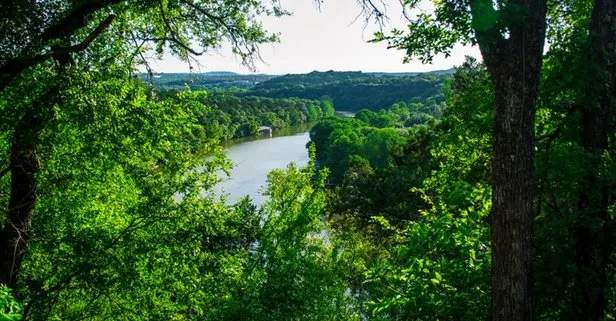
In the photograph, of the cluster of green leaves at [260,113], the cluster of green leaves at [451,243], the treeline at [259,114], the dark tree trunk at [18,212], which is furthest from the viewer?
the cluster of green leaves at [260,113]

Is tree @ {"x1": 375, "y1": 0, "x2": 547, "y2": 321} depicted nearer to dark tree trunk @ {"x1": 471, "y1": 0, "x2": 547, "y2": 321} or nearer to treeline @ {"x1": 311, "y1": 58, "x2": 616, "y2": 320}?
dark tree trunk @ {"x1": 471, "y1": 0, "x2": 547, "y2": 321}

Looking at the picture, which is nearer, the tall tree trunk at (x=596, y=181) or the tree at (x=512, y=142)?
the tree at (x=512, y=142)

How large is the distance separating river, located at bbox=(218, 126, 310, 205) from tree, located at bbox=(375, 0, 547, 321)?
33474 millimetres

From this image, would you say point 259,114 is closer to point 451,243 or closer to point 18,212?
point 18,212

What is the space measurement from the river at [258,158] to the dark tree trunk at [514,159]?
3348 cm

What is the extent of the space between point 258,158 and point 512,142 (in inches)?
2983

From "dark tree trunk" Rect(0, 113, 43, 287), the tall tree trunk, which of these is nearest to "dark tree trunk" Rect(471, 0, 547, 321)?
the tall tree trunk

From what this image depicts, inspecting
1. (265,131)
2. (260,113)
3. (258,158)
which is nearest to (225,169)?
(258,158)

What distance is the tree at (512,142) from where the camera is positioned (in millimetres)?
4660

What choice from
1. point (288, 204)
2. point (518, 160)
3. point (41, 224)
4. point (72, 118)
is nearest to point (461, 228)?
point (518, 160)

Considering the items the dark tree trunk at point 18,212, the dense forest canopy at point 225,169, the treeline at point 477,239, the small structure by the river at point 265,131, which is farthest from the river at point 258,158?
the dark tree trunk at point 18,212

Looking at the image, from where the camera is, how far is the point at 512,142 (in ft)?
15.9

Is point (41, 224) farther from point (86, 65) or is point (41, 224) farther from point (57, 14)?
point (57, 14)

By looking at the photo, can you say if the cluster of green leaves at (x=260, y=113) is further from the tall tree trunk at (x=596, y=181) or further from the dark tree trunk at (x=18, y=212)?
the tall tree trunk at (x=596, y=181)
